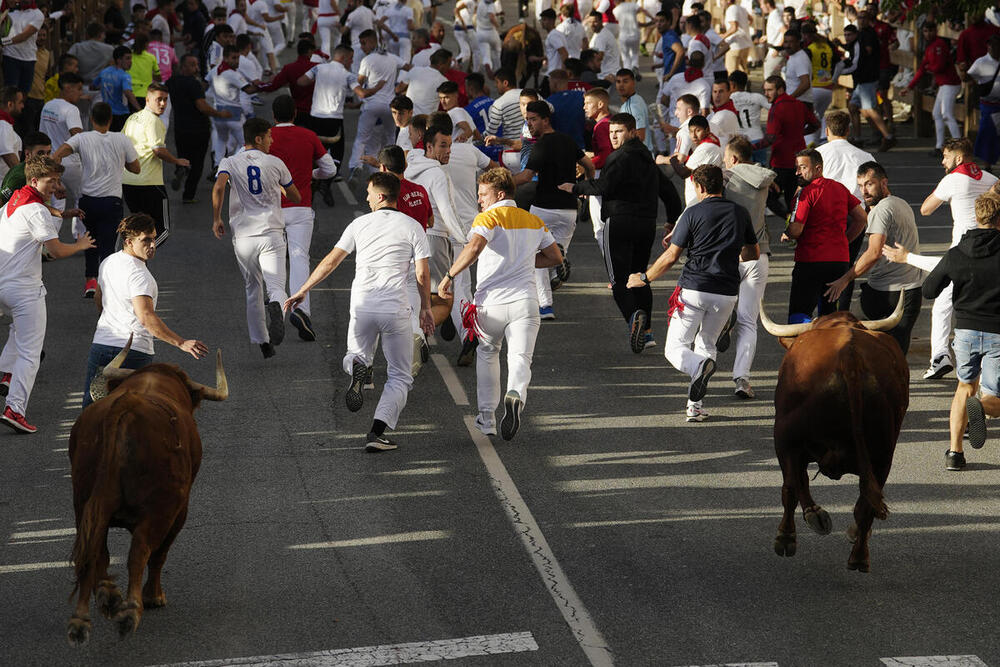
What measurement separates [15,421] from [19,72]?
466 inches

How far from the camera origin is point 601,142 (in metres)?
15.2

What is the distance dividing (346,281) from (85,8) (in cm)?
1772

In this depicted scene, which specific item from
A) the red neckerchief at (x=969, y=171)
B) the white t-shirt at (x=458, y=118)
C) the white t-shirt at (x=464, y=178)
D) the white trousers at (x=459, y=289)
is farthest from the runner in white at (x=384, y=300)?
the white t-shirt at (x=458, y=118)

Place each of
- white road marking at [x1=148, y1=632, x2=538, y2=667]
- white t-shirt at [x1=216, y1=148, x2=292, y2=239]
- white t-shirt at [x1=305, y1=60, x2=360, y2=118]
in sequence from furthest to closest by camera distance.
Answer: white t-shirt at [x1=305, y1=60, x2=360, y2=118] < white t-shirt at [x1=216, y1=148, x2=292, y2=239] < white road marking at [x1=148, y1=632, x2=538, y2=667]

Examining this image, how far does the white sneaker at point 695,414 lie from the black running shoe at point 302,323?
3957 millimetres

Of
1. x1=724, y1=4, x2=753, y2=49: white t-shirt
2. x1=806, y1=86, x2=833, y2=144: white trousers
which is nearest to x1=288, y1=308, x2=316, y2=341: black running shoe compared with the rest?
x1=806, y1=86, x2=833, y2=144: white trousers

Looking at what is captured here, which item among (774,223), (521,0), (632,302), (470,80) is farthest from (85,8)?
(632,302)

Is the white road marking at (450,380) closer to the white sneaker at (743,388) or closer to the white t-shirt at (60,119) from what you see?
the white sneaker at (743,388)

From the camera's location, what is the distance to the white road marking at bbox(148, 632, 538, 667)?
21.5ft

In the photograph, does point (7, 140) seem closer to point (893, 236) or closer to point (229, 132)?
point (229, 132)

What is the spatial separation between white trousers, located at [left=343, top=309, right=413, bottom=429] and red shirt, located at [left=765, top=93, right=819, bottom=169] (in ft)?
27.3

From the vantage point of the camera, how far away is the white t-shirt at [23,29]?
20.3 m

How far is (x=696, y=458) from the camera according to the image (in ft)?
32.5

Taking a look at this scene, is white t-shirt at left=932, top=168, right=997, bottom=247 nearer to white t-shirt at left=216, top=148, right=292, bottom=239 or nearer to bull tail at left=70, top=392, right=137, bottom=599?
white t-shirt at left=216, top=148, right=292, bottom=239
